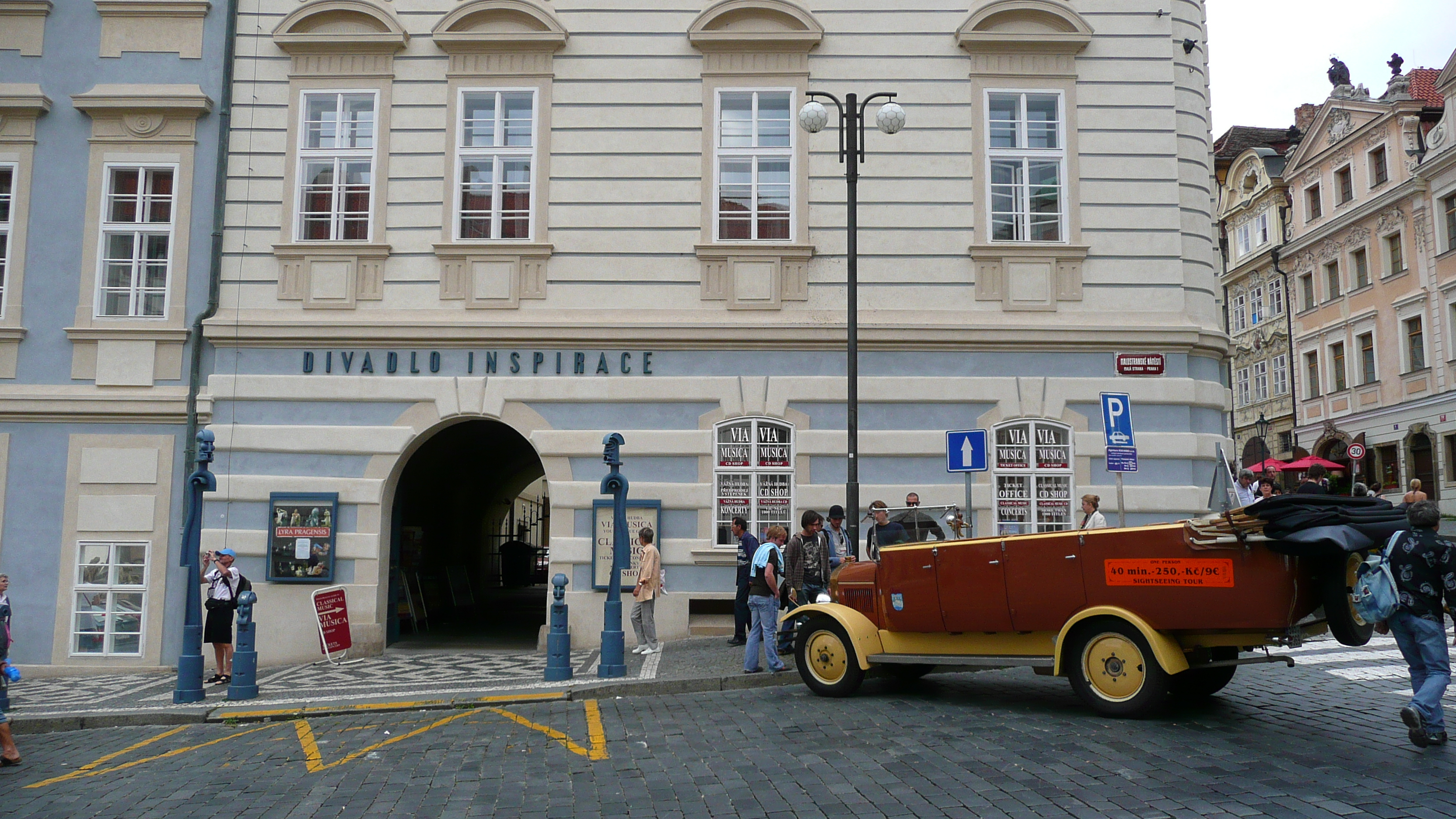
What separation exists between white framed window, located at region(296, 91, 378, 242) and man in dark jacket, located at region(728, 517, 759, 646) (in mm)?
6984

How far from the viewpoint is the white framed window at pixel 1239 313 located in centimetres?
5341

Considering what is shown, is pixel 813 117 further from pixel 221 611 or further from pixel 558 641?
pixel 221 611

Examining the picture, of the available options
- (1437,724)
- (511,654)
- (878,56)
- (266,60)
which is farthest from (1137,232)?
(266,60)

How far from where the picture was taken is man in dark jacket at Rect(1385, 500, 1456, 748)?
7.49 m

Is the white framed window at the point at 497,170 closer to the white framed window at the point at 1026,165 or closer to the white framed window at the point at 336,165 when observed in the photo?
the white framed window at the point at 336,165

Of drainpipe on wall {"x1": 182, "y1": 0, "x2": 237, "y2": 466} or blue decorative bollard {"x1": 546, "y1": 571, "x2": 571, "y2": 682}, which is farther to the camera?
drainpipe on wall {"x1": 182, "y1": 0, "x2": 237, "y2": 466}

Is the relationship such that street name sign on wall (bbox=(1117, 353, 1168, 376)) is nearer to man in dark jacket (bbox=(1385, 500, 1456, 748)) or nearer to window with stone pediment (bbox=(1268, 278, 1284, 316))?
man in dark jacket (bbox=(1385, 500, 1456, 748))

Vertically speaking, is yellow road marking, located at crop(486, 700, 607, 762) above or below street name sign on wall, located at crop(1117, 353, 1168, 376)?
below

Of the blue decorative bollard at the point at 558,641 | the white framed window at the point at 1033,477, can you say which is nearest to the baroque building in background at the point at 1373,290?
the white framed window at the point at 1033,477

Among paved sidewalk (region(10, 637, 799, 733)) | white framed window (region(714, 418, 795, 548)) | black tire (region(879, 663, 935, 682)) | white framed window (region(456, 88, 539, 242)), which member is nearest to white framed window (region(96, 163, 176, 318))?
white framed window (region(456, 88, 539, 242))

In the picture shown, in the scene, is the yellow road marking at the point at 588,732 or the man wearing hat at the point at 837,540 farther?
the man wearing hat at the point at 837,540

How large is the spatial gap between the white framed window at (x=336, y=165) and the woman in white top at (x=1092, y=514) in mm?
10486

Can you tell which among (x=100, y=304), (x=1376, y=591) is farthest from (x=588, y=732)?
(x=100, y=304)

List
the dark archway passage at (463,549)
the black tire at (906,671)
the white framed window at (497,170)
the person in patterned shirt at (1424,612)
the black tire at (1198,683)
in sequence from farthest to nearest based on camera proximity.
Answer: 1. the dark archway passage at (463,549)
2. the white framed window at (497,170)
3. the black tire at (906,671)
4. the black tire at (1198,683)
5. the person in patterned shirt at (1424,612)
